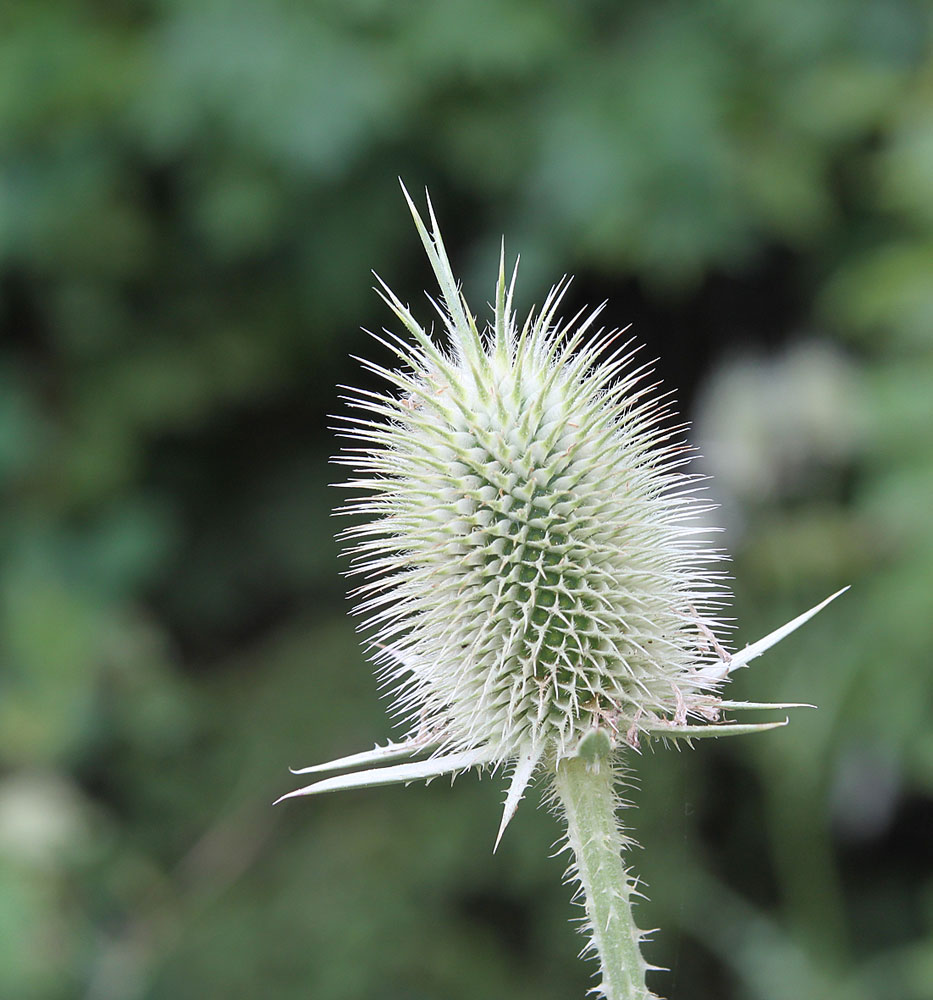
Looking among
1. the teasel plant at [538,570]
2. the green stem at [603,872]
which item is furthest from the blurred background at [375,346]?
the green stem at [603,872]

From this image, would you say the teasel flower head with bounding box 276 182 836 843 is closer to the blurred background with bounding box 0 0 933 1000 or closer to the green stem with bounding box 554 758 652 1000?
the green stem with bounding box 554 758 652 1000

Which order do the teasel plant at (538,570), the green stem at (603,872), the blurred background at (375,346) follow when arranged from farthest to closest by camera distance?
the blurred background at (375,346) < the teasel plant at (538,570) < the green stem at (603,872)

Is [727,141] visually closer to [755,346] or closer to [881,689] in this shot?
[755,346]

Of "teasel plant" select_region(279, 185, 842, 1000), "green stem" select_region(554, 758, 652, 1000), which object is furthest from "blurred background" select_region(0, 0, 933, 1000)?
"green stem" select_region(554, 758, 652, 1000)

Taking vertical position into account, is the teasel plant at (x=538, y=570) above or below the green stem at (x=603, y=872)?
above

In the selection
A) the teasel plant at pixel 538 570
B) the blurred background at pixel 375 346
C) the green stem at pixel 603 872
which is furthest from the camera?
the blurred background at pixel 375 346

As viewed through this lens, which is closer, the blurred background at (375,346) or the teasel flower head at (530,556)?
the teasel flower head at (530,556)

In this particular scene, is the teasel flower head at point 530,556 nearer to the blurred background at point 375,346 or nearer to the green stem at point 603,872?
the green stem at point 603,872
